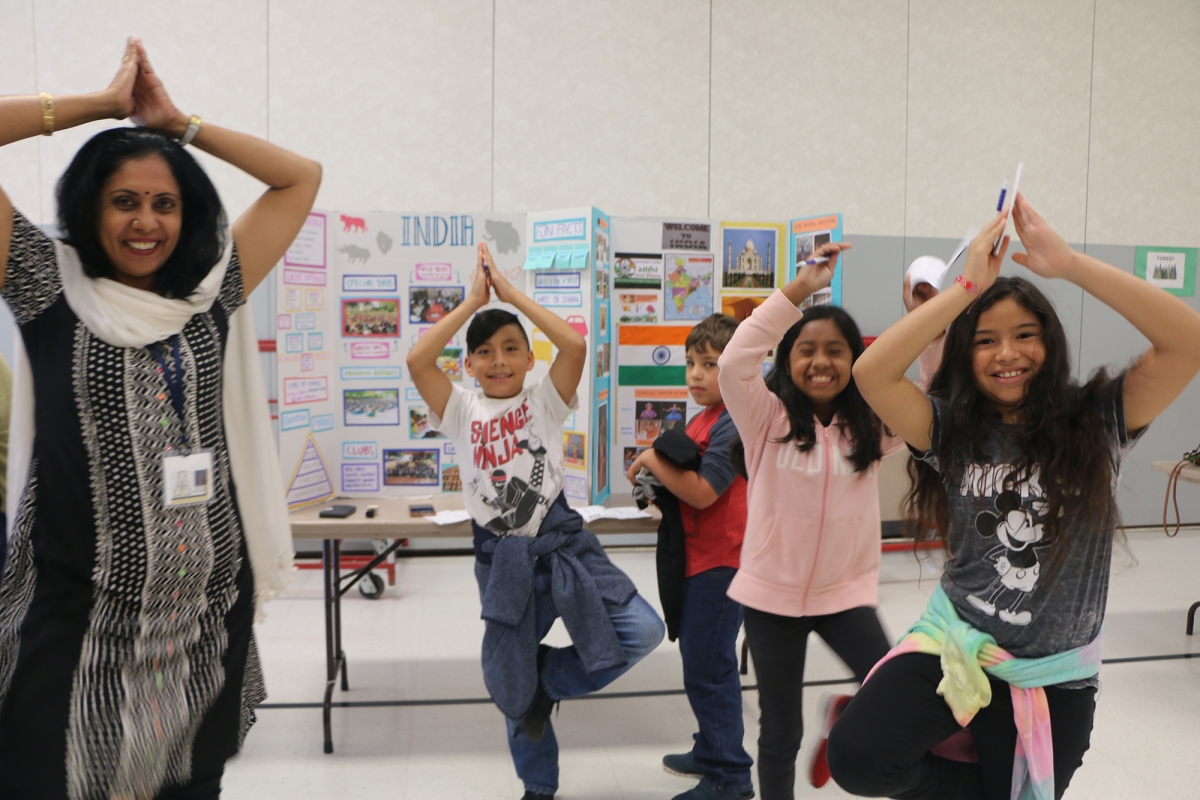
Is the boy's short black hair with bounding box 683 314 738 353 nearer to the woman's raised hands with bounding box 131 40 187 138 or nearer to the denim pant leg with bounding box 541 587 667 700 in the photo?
the denim pant leg with bounding box 541 587 667 700

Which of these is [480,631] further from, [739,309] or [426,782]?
[739,309]

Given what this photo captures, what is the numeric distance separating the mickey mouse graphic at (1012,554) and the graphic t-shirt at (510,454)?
3.84 ft

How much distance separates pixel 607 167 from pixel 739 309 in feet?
6.11

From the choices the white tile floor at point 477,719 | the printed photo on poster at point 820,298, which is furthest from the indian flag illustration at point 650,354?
the white tile floor at point 477,719

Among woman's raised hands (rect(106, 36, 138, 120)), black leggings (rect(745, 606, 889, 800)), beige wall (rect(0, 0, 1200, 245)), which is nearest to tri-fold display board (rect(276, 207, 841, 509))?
beige wall (rect(0, 0, 1200, 245))

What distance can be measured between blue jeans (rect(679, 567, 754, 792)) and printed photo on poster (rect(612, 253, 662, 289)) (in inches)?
83.5

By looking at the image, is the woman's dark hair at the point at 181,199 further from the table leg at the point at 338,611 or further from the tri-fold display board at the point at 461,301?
the tri-fold display board at the point at 461,301

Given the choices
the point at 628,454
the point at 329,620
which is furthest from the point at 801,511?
the point at 628,454

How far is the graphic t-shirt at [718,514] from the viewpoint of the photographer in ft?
8.09

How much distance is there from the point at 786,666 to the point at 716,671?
0.39 m

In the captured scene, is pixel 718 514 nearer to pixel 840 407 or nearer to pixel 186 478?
pixel 840 407

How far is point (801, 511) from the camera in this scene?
2154mm

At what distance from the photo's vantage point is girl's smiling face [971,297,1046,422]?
1.70 m

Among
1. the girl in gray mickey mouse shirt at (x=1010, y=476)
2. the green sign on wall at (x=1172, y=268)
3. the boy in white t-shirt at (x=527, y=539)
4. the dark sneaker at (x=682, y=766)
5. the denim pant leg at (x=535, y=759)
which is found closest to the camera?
the girl in gray mickey mouse shirt at (x=1010, y=476)
